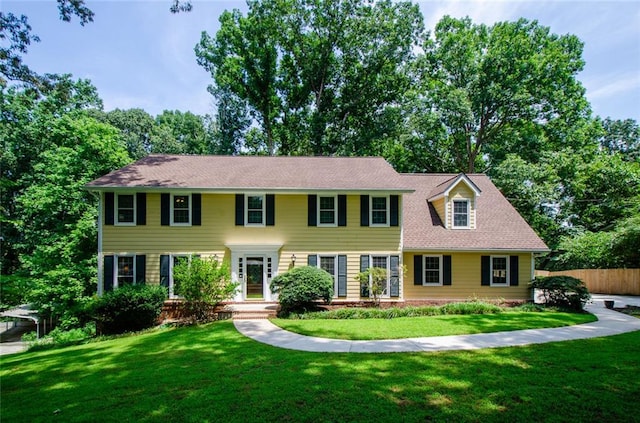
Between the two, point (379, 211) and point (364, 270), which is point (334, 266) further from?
point (379, 211)

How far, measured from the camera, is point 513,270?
17.3m

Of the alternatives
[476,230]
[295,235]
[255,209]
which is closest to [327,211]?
[295,235]

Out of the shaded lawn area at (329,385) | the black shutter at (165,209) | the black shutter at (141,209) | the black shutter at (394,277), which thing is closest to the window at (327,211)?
the black shutter at (394,277)

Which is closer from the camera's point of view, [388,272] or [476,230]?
[388,272]

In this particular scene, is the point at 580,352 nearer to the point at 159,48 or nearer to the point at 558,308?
the point at 558,308

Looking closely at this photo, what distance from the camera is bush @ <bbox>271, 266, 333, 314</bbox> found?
13.8 metres

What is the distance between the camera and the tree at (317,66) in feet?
102

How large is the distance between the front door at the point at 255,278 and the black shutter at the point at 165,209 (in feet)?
13.2

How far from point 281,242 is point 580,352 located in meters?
11.4

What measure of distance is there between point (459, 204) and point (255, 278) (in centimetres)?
1075

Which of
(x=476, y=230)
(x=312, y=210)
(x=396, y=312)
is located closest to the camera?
(x=396, y=312)

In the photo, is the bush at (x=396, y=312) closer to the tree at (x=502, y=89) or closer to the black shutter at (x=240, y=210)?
the black shutter at (x=240, y=210)

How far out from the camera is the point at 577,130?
99.0 feet

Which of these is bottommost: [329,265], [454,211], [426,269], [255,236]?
[426,269]
